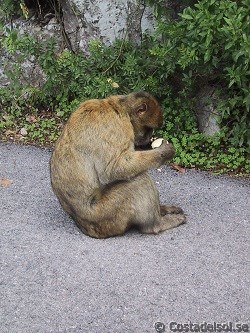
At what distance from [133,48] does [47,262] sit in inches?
150

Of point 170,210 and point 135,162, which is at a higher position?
point 135,162

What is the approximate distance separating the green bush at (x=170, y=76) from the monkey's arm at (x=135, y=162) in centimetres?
162

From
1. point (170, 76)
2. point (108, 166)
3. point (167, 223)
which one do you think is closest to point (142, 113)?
point (108, 166)

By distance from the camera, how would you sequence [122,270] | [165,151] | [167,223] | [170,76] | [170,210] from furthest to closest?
[170,76] → [170,210] → [167,223] → [165,151] → [122,270]

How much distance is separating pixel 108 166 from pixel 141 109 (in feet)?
2.13

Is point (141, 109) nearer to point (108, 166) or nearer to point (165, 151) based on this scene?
point (165, 151)

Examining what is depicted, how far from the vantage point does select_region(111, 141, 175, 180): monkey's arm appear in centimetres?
574

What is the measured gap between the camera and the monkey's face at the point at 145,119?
6.00 metres

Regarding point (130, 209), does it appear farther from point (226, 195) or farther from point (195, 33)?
point (195, 33)

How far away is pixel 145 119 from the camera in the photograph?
6031mm

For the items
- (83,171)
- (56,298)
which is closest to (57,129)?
(83,171)

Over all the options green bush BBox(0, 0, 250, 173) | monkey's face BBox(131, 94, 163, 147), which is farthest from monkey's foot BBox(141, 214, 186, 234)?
green bush BBox(0, 0, 250, 173)

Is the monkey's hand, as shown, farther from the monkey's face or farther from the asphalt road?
the asphalt road

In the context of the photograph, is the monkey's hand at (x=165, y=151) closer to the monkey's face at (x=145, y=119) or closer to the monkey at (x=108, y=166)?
the monkey at (x=108, y=166)
